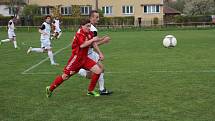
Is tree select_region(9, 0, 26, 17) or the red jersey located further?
tree select_region(9, 0, 26, 17)

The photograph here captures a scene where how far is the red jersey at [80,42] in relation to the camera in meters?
9.59

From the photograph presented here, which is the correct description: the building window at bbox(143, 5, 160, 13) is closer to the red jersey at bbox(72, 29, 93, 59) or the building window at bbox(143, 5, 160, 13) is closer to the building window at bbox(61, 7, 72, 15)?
the building window at bbox(61, 7, 72, 15)

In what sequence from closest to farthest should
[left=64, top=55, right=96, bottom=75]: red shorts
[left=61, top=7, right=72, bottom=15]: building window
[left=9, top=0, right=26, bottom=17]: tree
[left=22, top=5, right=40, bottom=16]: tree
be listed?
[left=64, top=55, right=96, bottom=75]: red shorts < [left=22, top=5, right=40, bottom=16]: tree < [left=9, top=0, right=26, bottom=17]: tree < [left=61, top=7, right=72, bottom=15]: building window

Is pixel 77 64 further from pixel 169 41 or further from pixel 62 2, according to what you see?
pixel 62 2

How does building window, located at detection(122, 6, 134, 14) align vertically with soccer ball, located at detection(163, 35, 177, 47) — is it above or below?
above

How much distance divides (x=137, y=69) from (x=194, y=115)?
7104 millimetres

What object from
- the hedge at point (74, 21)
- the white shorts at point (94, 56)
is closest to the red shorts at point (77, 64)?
the white shorts at point (94, 56)

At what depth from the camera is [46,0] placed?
69.9m

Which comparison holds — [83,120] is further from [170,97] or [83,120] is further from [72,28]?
[72,28]

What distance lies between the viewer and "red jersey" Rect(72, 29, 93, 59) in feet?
31.4

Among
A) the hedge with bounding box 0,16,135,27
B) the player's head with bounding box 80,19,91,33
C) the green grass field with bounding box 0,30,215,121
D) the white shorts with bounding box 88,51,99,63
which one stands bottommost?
the green grass field with bounding box 0,30,215,121

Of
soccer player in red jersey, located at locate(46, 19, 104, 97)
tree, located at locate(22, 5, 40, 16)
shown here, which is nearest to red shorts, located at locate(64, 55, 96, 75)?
soccer player in red jersey, located at locate(46, 19, 104, 97)

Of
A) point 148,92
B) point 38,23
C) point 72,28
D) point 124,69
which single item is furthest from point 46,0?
point 148,92

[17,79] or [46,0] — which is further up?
[46,0]
